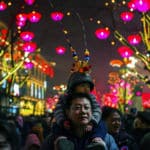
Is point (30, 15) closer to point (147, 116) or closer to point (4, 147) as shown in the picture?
point (147, 116)

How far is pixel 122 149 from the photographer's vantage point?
5383 mm

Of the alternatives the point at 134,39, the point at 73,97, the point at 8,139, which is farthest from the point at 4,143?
the point at 134,39

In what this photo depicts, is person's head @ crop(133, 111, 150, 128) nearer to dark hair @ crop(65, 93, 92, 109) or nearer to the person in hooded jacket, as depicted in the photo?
the person in hooded jacket

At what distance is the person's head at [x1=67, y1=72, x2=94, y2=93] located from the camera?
457 cm

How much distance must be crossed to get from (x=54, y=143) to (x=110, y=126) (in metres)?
1.72

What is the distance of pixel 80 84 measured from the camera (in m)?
4.63

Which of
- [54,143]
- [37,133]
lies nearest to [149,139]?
[54,143]

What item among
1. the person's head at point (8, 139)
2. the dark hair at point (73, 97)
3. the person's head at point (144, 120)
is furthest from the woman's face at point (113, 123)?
the person's head at point (8, 139)

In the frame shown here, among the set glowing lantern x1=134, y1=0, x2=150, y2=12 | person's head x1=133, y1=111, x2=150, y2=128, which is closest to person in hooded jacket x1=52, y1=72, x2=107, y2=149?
person's head x1=133, y1=111, x2=150, y2=128

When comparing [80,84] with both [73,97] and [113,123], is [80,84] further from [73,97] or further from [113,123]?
[113,123]

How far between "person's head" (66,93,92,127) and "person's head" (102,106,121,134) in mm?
1492

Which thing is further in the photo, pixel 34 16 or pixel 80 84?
pixel 34 16

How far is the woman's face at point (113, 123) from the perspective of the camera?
5629mm

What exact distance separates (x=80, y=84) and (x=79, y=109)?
0.55 metres
